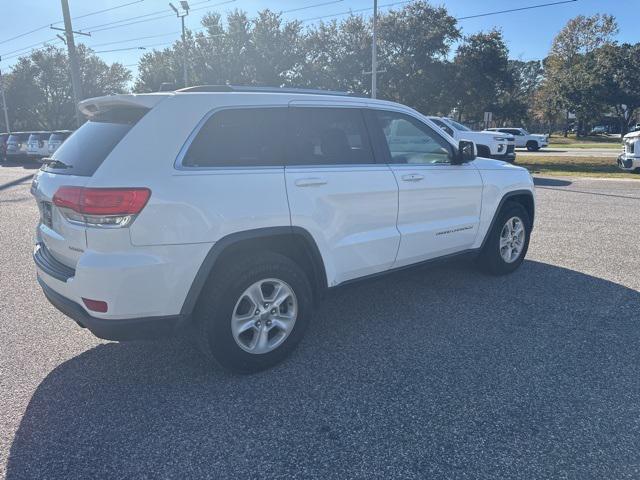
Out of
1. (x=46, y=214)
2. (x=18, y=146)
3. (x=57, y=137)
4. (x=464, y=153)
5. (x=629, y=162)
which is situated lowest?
Answer: (x=629, y=162)

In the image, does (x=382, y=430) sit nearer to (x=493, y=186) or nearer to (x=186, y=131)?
(x=186, y=131)

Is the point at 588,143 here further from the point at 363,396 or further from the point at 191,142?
the point at 191,142

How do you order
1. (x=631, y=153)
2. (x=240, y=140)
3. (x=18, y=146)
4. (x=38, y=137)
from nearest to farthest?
(x=240, y=140), (x=631, y=153), (x=38, y=137), (x=18, y=146)

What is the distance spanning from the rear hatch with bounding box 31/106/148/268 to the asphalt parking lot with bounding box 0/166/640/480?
93cm

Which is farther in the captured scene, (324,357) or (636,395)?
(324,357)

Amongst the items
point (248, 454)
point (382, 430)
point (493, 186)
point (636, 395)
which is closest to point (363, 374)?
point (382, 430)

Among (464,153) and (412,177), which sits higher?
(464,153)

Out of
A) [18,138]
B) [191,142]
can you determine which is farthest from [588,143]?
[191,142]

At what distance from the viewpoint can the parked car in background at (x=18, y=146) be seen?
23.8 meters

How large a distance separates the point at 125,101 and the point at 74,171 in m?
0.54

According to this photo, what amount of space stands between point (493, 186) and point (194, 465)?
12.5 feet

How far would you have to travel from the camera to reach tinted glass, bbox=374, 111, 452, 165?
4.03 m

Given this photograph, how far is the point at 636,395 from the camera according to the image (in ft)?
9.70

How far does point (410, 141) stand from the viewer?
4254mm
